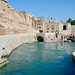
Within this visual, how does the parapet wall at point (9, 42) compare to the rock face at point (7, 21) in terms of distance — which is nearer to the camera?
the parapet wall at point (9, 42)

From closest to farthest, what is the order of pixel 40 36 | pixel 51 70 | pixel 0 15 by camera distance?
1. pixel 51 70
2. pixel 0 15
3. pixel 40 36

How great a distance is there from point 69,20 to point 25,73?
79.5 m

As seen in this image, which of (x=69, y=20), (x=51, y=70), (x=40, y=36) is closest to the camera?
(x=51, y=70)

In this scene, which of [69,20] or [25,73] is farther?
[69,20]

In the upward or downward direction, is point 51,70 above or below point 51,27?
below

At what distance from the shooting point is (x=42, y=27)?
5278cm

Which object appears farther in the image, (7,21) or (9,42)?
(7,21)

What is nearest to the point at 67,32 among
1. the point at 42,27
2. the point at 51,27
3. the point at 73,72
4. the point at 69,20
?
the point at 51,27

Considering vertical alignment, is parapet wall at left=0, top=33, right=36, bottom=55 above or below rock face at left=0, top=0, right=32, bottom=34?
below

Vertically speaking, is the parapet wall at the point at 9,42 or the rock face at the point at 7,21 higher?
the rock face at the point at 7,21

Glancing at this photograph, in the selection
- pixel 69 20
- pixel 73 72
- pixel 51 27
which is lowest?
pixel 73 72

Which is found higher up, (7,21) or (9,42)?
(7,21)

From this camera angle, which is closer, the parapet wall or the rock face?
the parapet wall

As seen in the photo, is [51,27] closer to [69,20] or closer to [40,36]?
[40,36]
